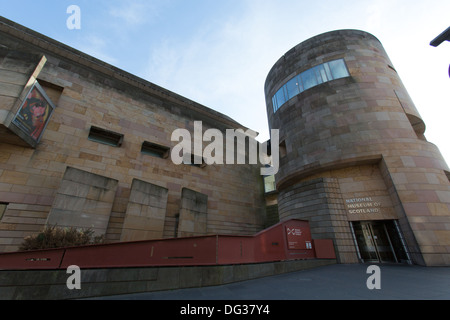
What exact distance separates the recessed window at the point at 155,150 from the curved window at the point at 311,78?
12.5 m

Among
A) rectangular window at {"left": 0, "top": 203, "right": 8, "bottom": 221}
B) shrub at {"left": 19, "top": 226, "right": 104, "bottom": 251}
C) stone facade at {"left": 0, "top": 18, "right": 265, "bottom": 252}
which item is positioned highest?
stone facade at {"left": 0, "top": 18, "right": 265, "bottom": 252}

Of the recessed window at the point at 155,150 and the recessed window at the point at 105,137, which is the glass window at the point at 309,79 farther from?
the recessed window at the point at 105,137

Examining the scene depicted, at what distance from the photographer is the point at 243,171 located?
21531 mm

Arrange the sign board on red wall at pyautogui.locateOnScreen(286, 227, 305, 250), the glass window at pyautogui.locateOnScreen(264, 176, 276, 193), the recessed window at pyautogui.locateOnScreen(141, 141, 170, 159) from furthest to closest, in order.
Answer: the glass window at pyautogui.locateOnScreen(264, 176, 276, 193) < the recessed window at pyautogui.locateOnScreen(141, 141, 170, 159) < the sign board on red wall at pyautogui.locateOnScreen(286, 227, 305, 250)

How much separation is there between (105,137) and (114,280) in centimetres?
1123

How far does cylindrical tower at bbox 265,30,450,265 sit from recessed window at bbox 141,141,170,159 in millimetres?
10520

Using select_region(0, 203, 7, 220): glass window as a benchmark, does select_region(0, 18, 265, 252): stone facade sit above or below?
above

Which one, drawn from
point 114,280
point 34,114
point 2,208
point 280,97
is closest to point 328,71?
point 280,97

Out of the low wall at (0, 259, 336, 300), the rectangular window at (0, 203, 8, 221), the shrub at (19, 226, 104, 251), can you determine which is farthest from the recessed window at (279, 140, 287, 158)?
the rectangular window at (0, 203, 8, 221)

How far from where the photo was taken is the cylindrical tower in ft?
39.2

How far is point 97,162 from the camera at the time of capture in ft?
42.4

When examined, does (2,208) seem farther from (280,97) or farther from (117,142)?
(280,97)

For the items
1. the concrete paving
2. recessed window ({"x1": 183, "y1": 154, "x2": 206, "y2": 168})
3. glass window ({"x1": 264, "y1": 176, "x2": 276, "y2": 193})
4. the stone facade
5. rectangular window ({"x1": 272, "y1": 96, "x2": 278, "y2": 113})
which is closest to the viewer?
the concrete paving

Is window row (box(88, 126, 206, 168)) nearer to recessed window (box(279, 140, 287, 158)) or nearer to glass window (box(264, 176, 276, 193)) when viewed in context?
recessed window (box(279, 140, 287, 158))
